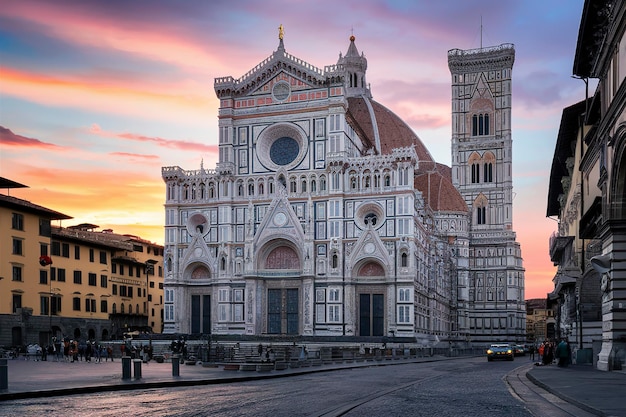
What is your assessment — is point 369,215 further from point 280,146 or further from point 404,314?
point 280,146

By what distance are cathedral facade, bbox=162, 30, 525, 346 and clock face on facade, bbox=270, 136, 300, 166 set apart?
121 millimetres

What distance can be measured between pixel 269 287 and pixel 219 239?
23.3 feet

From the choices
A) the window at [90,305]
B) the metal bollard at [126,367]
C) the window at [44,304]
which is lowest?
the window at [90,305]

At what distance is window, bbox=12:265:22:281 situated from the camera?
220 feet

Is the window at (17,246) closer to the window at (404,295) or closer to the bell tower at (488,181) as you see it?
the window at (404,295)

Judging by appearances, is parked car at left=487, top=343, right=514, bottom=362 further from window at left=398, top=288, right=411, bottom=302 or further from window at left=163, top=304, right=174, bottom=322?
window at left=163, top=304, right=174, bottom=322

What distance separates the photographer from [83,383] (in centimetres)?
2505

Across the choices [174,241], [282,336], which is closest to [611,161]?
[282,336]

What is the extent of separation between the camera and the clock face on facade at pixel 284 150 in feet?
263

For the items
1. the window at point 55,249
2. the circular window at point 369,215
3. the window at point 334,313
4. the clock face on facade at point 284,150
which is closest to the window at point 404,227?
the circular window at point 369,215

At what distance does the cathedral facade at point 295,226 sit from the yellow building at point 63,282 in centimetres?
727

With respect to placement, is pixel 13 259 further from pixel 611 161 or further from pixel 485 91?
pixel 485 91

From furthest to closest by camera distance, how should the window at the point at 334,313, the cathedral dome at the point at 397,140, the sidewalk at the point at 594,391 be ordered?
the cathedral dome at the point at 397,140, the window at the point at 334,313, the sidewalk at the point at 594,391

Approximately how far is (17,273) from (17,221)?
14.5 ft
